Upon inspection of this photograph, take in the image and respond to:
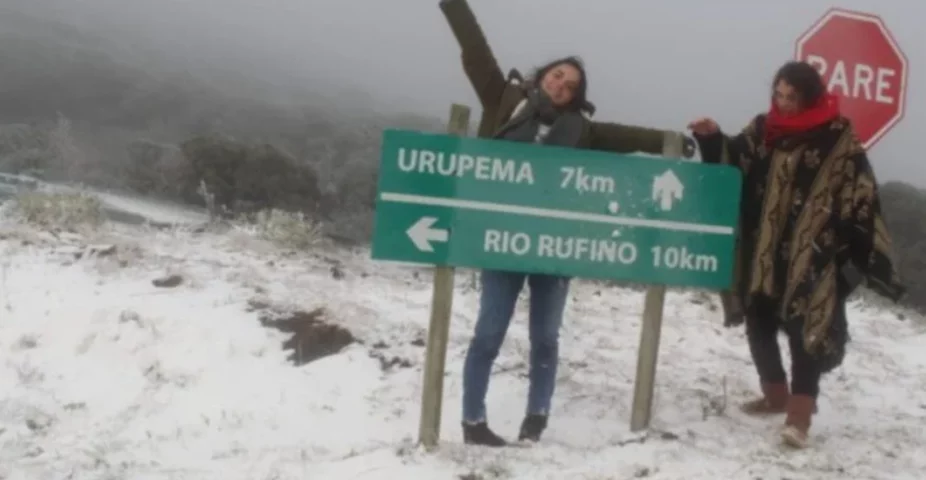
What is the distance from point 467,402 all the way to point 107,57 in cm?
2199

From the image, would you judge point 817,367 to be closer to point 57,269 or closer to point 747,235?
point 747,235

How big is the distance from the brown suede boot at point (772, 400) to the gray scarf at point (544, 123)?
5.46 feet

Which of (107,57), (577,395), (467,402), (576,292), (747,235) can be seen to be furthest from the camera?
(107,57)

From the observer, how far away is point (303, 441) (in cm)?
505

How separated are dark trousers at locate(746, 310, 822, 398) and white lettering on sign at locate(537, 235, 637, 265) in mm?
796

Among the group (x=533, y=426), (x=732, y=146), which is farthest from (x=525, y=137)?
(x=533, y=426)

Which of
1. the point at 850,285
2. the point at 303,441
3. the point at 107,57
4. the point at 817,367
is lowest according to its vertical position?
the point at 303,441

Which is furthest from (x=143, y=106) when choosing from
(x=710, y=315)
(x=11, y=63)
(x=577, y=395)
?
(x=577, y=395)

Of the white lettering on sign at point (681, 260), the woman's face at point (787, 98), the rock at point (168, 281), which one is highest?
the woman's face at point (787, 98)

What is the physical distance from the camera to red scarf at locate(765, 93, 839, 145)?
4.81 metres

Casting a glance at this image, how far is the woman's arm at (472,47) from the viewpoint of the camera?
478 centimetres

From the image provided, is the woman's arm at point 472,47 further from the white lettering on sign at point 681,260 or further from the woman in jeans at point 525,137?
the white lettering on sign at point 681,260

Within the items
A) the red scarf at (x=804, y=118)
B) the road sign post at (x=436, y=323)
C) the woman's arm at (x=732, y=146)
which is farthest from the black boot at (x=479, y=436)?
the red scarf at (x=804, y=118)

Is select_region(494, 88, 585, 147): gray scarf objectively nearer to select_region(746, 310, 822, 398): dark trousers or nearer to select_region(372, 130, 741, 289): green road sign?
select_region(372, 130, 741, 289): green road sign
